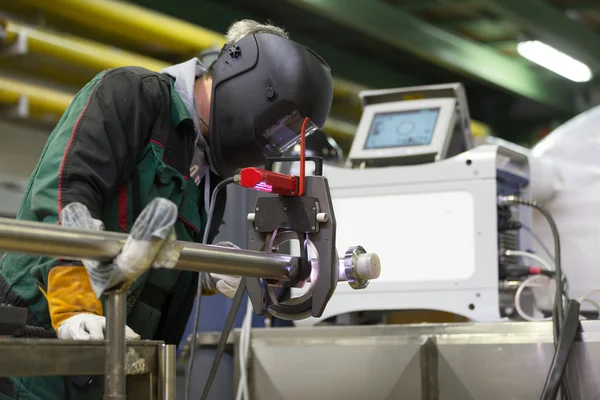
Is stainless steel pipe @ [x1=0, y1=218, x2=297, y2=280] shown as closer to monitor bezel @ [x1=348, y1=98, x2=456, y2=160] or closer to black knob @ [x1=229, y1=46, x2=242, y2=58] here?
black knob @ [x1=229, y1=46, x2=242, y2=58]

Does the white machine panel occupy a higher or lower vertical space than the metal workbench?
higher

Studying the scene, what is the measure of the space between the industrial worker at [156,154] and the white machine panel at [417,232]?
44 cm

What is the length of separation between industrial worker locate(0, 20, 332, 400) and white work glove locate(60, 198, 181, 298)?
382 mm

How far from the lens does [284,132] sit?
158 cm

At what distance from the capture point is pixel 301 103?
60.1 inches

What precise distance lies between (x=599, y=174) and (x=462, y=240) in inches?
23.7

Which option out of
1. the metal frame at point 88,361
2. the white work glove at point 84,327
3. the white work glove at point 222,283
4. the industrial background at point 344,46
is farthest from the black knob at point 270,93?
the industrial background at point 344,46

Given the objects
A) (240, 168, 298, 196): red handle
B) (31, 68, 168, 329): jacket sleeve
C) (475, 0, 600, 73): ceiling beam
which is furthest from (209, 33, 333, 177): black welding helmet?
(475, 0, 600, 73): ceiling beam

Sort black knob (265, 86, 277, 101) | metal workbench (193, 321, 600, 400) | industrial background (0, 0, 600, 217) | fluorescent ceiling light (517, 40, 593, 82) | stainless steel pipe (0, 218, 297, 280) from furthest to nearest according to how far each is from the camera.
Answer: fluorescent ceiling light (517, 40, 593, 82) → industrial background (0, 0, 600, 217) → metal workbench (193, 321, 600, 400) → black knob (265, 86, 277, 101) → stainless steel pipe (0, 218, 297, 280)

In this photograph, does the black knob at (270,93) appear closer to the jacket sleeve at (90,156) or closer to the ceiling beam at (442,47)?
the jacket sleeve at (90,156)

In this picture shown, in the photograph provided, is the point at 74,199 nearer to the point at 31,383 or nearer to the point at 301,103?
the point at 31,383

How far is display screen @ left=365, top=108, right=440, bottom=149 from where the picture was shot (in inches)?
85.9

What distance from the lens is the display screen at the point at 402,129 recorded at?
2182 mm

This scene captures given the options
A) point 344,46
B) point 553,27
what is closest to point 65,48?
point 344,46
